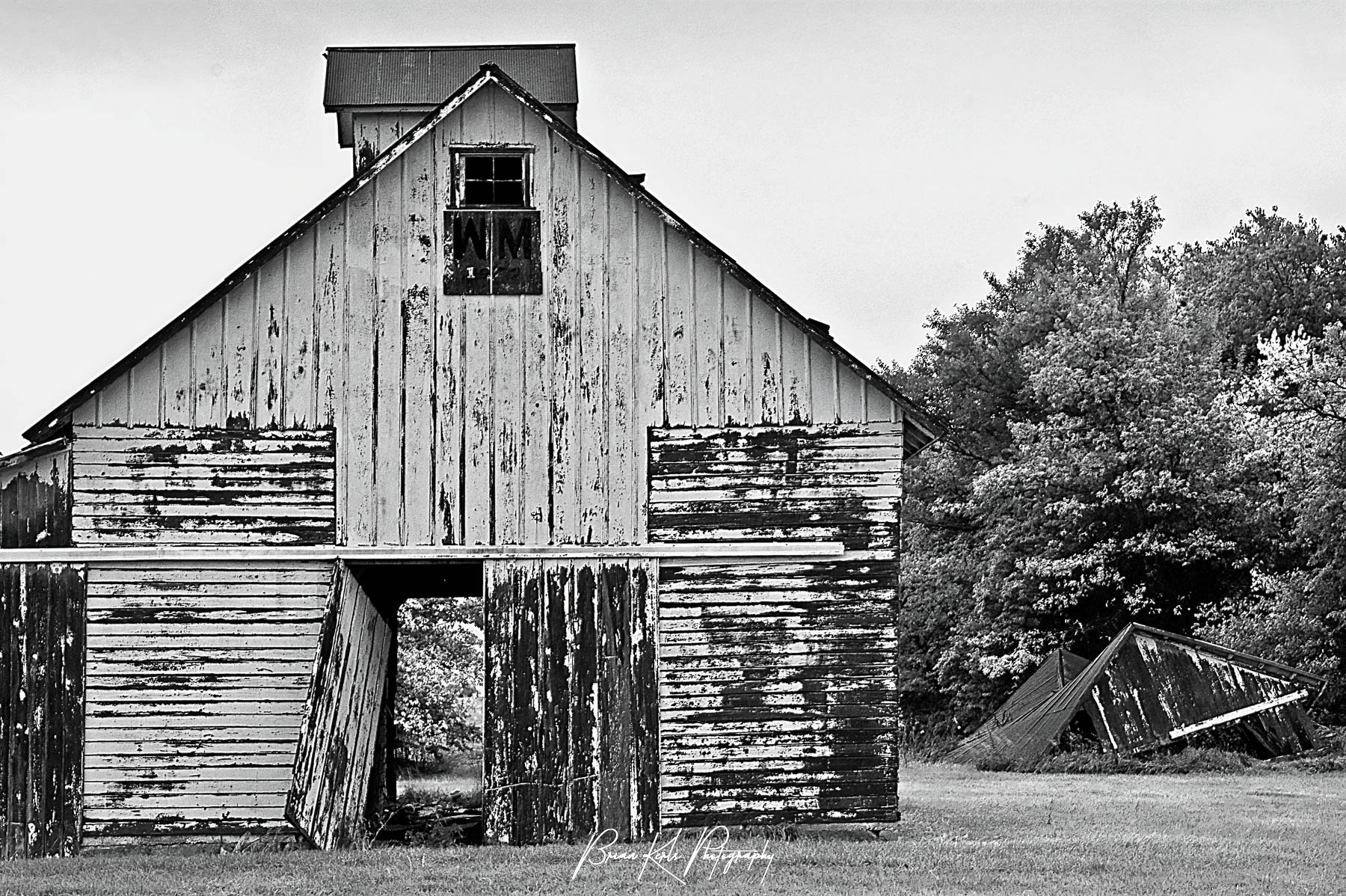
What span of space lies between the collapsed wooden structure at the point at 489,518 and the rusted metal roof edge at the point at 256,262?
0.03 metres

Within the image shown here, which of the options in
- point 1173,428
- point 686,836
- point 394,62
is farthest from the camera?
point 1173,428

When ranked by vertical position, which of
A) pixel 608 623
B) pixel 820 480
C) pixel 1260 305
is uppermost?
pixel 1260 305

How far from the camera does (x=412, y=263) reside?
1567cm

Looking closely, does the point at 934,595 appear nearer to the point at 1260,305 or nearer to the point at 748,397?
the point at 1260,305

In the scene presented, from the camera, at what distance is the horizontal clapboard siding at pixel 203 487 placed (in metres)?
15.2

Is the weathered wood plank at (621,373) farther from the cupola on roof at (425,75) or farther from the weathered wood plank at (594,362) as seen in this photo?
the cupola on roof at (425,75)

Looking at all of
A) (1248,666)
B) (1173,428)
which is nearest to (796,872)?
(1248,666)

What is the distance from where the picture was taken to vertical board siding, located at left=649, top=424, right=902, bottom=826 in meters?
15.4

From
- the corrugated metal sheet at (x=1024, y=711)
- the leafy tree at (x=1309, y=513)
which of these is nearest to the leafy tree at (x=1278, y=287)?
the leafy tree at (x=1309, y=513)

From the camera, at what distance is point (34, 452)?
15.0 m

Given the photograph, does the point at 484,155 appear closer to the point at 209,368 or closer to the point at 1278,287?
the point at 209,368

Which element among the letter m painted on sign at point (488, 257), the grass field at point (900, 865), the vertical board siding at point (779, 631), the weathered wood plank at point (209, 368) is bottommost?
the grass field at point (900, 865)

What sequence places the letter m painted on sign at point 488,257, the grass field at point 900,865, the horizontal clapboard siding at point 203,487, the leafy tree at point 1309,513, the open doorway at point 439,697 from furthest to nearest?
the leafy tree at point 1309,513 → the open doorway at point 439,697 → the letter m painted on sign at point 488,257 → the horizontal clapboard siding at point 203,487 → the grass field at point 900,865

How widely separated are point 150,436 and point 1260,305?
34.8 m
